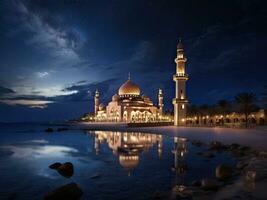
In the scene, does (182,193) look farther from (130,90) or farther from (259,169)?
(130,90)

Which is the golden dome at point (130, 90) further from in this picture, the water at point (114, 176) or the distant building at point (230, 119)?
the water at point (114, 176)

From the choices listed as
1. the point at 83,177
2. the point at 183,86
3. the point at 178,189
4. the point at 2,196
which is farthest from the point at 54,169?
the point at 183,86

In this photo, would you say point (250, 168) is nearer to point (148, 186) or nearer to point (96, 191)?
point (148, 186)

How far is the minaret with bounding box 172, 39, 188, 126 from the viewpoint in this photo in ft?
204

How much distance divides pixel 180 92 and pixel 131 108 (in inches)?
924

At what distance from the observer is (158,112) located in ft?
307

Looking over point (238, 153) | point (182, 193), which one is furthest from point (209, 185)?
point (238, 153)

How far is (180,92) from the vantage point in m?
63.1

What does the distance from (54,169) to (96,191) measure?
21.1 feet

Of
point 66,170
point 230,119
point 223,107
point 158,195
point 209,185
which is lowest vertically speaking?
point 66,170

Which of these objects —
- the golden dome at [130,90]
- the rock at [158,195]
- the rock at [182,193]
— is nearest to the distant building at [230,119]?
the golden dome at [130,90]

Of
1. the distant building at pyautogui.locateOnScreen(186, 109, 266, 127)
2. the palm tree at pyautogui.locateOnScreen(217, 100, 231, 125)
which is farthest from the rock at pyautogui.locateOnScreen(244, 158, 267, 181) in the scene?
the palm tree at pyautogui.locateOnScreen(217, 100, 231, 125)

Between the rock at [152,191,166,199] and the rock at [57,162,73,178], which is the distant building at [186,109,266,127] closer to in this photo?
the rock at [57,162,73,178]

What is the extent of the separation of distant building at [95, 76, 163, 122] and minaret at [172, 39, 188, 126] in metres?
22.4
